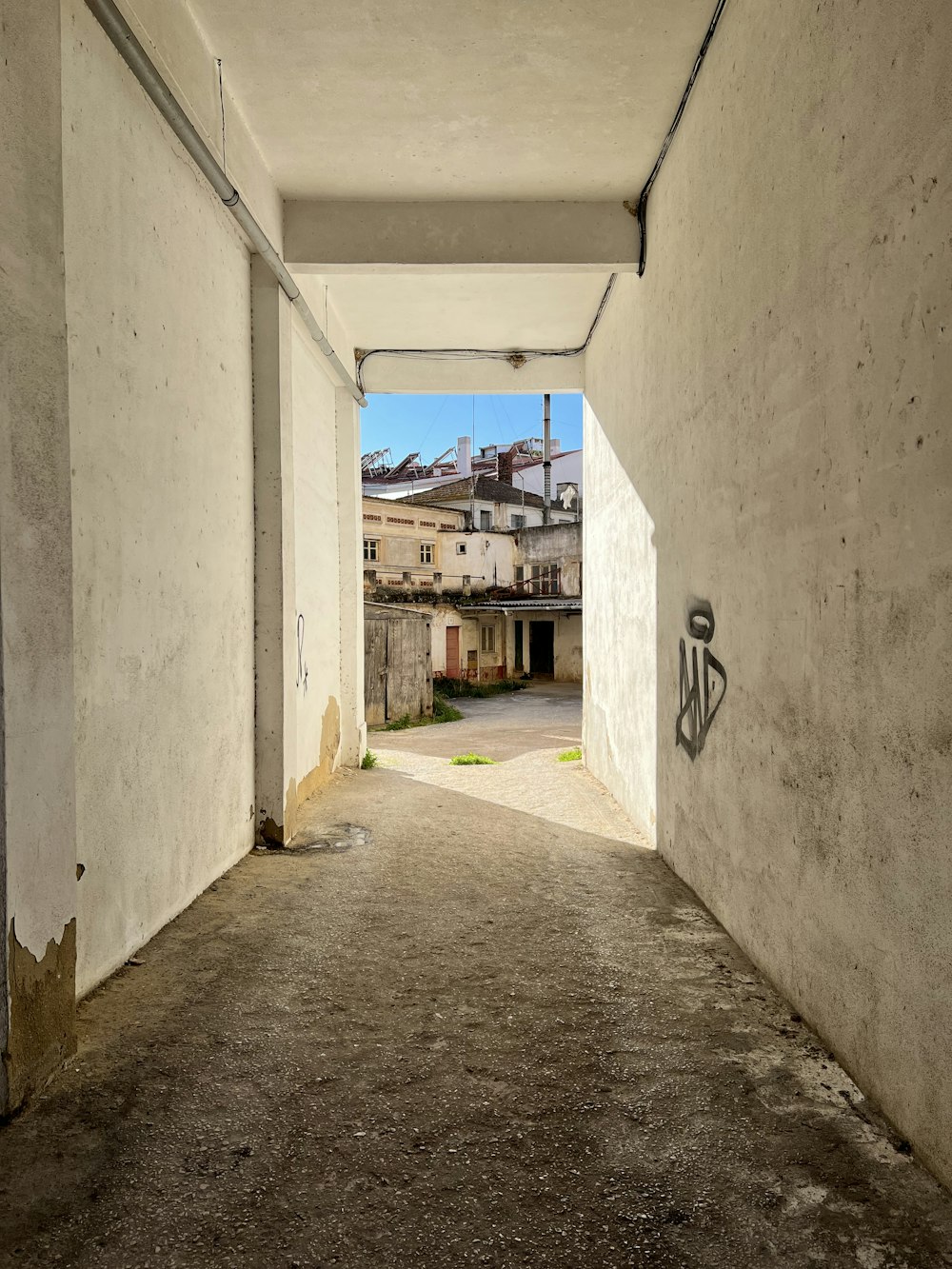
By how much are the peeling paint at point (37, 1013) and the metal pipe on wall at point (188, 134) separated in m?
3.34

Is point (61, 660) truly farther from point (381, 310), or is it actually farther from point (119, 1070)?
point (381, 310)

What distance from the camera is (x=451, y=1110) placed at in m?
2.33

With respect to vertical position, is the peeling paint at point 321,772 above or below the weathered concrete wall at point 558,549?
below

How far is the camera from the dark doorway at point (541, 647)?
26859 millimetres

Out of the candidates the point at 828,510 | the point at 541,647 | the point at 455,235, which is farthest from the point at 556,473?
the point at 828,510

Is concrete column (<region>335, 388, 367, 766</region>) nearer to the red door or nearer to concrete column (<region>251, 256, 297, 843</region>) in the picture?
concrete column (<region>251, 256, 297, 843</region>)

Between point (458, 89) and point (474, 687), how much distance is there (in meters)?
19.1

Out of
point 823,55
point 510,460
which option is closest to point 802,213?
point 823,55

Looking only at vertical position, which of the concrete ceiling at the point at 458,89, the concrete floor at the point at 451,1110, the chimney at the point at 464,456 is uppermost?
the chimney at the point at 464,456

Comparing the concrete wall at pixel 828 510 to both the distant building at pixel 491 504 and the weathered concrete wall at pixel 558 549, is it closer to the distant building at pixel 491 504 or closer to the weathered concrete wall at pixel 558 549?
the weathered concrete wall at pixel 558 549

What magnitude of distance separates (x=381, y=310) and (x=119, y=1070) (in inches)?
268

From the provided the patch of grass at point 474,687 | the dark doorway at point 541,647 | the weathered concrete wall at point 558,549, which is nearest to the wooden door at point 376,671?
the patch of grass at point 474,687

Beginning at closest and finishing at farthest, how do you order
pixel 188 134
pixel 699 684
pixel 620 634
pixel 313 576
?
pixel 188 134, pixel 699 684, pixel 620 634, pixel 313 576

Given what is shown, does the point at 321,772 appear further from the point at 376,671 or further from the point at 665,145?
the point at 376,671
